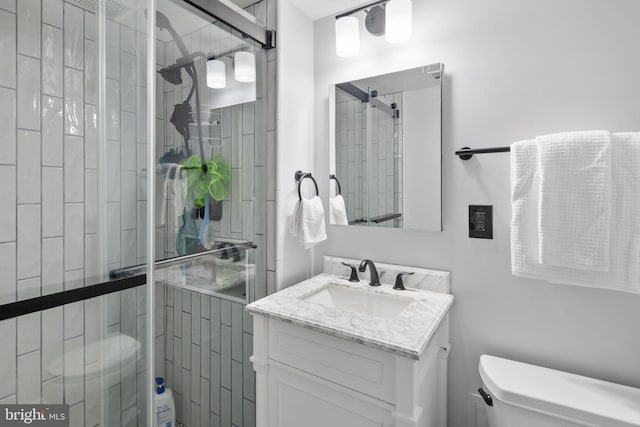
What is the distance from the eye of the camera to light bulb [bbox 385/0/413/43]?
1382mm

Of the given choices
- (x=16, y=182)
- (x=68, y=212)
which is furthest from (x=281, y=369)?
(x=16, y=182)

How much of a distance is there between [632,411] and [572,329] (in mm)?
287

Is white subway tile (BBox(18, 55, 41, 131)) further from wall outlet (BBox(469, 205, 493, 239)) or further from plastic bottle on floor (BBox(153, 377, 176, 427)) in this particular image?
wall outlet (BBox(469, 205, 493, 239))

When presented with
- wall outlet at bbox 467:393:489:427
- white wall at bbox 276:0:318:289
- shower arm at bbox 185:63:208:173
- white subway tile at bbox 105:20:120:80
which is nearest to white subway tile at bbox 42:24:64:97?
white subway tile at bbox 105:20:120:80

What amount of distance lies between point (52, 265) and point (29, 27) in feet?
1.88

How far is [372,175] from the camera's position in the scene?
5.27ft

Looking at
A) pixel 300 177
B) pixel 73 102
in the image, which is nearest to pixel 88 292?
pixel 73 102

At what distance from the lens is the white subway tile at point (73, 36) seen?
2.70 ft

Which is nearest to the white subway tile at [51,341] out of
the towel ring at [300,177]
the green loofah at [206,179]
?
the green loofah at [206,179]

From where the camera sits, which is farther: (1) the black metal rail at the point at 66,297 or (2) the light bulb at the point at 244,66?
(2) the light bulb at the point at 244,66

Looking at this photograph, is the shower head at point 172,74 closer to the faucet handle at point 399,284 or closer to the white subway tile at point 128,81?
the white subway tile at point 128,81

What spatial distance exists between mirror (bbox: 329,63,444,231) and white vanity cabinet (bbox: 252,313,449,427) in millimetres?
545

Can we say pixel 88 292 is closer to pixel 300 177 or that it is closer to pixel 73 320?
pixel 73 320

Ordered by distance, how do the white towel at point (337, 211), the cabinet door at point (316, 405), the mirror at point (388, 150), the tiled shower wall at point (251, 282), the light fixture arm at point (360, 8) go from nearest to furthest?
the cabinet door at point (316, 405)
the tiled shower wall at point (251, 282)
the mirror at point (388, 150)
the light fixture arm at point (360, 8)
the white towel at point (337, 211)
